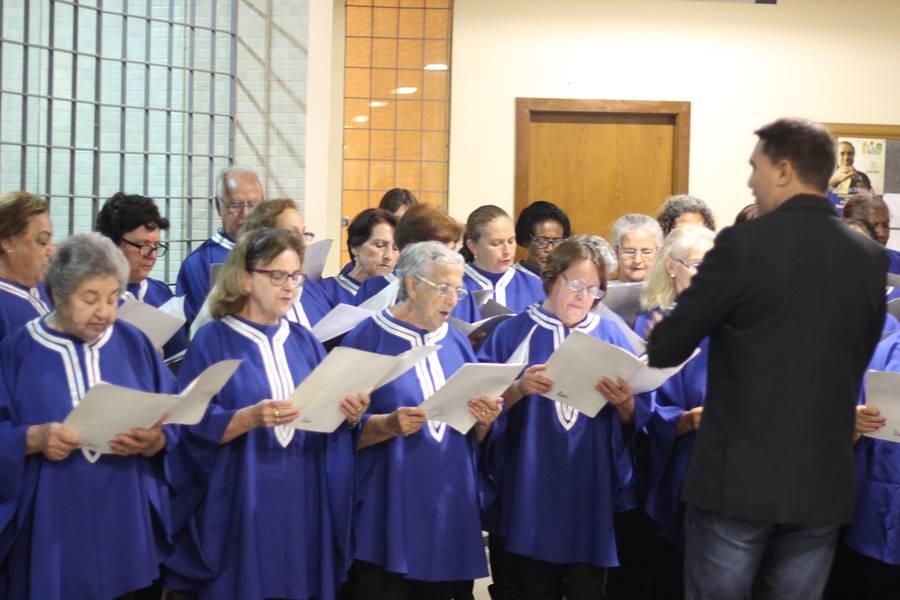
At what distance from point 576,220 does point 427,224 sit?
4.23 meters

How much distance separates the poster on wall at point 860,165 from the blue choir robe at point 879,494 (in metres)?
5.00

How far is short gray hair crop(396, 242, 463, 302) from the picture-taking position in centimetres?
369

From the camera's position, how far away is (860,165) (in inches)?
342

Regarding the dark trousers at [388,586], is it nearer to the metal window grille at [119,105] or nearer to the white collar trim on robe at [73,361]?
the white collar trim on robe at [73,361]

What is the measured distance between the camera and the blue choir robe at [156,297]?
14.1 ft

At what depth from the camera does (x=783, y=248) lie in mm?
2576

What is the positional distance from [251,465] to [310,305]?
122 cm

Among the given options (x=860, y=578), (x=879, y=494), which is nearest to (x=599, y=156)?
(x=860, y=578)

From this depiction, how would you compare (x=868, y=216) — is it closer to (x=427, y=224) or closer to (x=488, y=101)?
(x=427, y=224)

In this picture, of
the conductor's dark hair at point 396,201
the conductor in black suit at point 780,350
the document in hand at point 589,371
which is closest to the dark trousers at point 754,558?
the conductor in black suit at point 780,350

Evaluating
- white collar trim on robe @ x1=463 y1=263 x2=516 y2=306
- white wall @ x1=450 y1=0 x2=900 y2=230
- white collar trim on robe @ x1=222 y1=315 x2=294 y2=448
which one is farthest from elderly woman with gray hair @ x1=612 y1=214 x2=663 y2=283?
white wall @ x1=450 y1=0 x2=900 y2=230

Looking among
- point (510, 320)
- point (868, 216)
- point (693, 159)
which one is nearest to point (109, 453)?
point (510, 320)

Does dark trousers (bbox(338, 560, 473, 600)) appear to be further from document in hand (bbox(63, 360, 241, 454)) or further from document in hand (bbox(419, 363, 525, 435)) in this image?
document in hand (bbox(63, 360, 241, 454))

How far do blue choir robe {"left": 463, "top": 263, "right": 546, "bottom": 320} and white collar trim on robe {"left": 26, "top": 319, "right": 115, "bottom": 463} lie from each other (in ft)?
7.20
